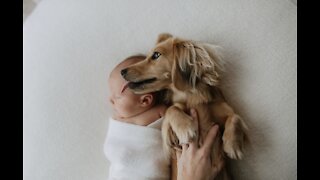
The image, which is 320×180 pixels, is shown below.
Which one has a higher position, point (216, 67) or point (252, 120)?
point (216, 67)

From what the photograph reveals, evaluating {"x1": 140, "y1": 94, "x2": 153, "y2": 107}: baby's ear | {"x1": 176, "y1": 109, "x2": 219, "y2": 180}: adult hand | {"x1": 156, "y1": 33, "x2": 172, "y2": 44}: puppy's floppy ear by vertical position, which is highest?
{"x1": 156, "y1": 33, "x2": 172, "y2": 44}: puppy's floppy ear

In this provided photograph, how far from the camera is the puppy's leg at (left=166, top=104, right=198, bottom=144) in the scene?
1152 mm

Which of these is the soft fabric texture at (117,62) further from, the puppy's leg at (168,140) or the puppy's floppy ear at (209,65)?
the puppy's leg at (168,140)

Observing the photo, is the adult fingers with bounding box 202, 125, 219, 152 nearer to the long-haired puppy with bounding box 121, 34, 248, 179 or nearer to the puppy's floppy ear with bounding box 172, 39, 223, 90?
the long-haired puppy with bounding box 121, 34, 248, 179

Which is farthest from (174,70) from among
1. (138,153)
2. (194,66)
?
(138,153)

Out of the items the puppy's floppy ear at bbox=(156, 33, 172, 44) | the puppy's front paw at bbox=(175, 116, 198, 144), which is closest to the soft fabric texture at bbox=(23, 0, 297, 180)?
the puppy's floppy ear at bbox=(156, 33, 172, 44)

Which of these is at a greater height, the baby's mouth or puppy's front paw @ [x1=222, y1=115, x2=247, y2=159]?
the baby's mouth

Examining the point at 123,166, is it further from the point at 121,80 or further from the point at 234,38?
the point at 234,38

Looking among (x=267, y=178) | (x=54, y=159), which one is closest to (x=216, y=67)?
(x=267, y=178)

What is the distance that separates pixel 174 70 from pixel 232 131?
25 centimetres

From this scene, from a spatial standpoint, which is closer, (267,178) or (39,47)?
(267,178)

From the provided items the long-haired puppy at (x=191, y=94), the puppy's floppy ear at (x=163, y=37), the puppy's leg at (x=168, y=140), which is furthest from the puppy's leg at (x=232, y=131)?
the puppy's floppy ear at (x=163, y=37)

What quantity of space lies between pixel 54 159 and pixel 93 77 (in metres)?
0.30
